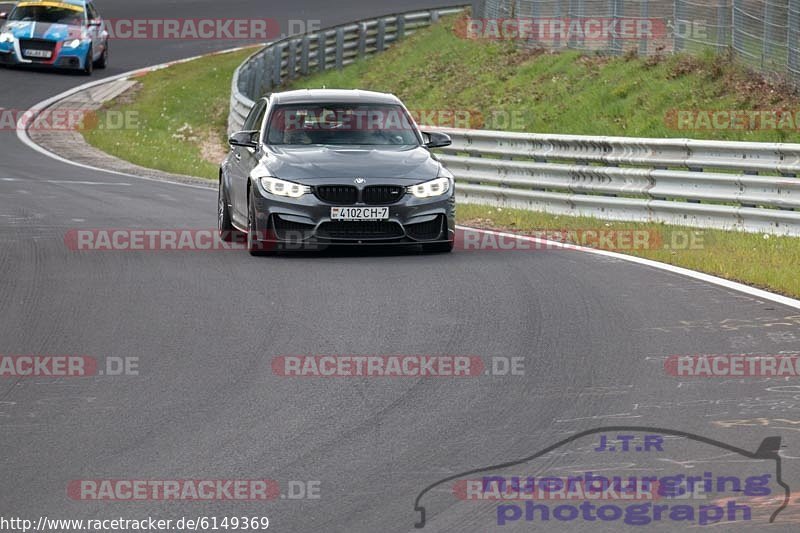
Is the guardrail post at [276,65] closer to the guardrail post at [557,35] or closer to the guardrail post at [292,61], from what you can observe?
the guardrail post at [292,61]

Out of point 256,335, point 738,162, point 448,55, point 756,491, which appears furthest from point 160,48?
point 756,491

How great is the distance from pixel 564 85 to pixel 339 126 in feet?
51.3

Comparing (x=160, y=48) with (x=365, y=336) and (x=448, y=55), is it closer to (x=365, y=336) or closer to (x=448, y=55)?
(x=448, y=55)

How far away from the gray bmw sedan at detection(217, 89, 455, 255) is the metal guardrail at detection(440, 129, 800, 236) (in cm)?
343

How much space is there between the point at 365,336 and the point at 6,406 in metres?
2.67

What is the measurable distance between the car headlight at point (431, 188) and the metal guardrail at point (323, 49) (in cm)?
1940

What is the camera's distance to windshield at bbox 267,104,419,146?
15.0m

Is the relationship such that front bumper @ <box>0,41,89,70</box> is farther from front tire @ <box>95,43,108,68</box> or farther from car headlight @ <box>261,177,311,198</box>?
car headlight @ <box>261,177,311,198</box>

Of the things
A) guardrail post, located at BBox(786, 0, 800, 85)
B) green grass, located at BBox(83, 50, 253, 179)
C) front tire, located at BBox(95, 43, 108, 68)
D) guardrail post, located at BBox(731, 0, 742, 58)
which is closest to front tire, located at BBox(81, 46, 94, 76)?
front tire, located at BBox(95, 43, 108, 68)

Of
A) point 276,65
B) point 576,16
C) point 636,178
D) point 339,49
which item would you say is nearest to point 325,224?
point 636,178

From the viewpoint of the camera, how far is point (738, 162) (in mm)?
16531

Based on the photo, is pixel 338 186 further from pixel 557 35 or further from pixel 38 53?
pixel 38 53

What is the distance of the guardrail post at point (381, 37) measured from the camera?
42250 millimetres

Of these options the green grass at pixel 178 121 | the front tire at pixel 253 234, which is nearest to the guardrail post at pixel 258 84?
the green grass at pixel 178 121
